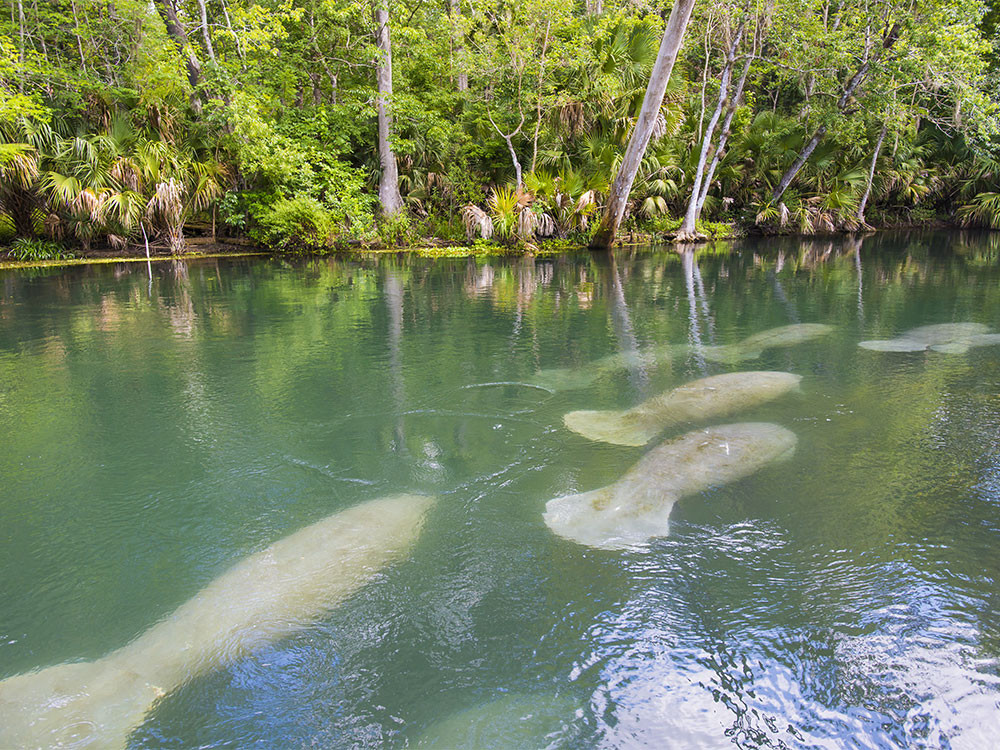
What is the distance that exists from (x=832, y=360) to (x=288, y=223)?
14418 mm

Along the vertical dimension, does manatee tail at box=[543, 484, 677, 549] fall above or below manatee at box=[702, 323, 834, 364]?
below

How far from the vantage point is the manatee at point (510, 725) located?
2.12 metres

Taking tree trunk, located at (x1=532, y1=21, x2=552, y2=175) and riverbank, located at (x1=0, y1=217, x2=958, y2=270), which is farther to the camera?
tree trunk, located at (x1=532, y1=21, x2=552, y2=175)

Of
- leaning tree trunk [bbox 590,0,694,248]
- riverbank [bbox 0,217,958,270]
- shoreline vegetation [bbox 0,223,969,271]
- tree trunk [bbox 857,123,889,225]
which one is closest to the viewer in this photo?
leaning tree trunk [bbox 590,0,694,248]

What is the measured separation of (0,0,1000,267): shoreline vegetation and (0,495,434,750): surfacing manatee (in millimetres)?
14009

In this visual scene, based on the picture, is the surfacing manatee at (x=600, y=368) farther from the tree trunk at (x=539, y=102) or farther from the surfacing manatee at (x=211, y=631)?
the tree trunk at (x=539, y=102)

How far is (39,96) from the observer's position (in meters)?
14.5

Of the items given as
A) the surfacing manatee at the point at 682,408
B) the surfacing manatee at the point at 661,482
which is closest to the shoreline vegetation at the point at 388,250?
the surfacing manatee at the point at 682,408

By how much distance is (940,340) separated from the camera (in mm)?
7160

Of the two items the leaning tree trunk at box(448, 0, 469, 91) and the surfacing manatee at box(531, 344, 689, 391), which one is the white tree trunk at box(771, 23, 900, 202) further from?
the surfacing manatee at box(531, 344, 689, 391)

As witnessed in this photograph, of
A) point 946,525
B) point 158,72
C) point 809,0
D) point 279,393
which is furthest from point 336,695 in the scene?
point 809,0

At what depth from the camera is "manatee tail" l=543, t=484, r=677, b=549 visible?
128 inches

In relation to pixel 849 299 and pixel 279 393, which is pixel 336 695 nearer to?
pixel 279 393

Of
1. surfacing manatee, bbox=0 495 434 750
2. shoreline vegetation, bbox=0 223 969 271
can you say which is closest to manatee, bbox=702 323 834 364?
surfacing manatee, bbox=0 495 434 750
